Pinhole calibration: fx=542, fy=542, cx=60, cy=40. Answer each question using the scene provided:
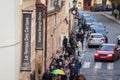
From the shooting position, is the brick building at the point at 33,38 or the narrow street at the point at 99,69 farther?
the narrow street at the point at 99,69

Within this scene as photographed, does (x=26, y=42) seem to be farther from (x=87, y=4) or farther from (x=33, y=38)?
(x=87, y=4)

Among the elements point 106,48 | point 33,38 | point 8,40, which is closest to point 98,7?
point 106,48

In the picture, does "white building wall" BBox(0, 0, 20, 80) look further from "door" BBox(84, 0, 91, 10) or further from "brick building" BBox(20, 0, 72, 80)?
"door" BBox(84, 0, 91, 10)

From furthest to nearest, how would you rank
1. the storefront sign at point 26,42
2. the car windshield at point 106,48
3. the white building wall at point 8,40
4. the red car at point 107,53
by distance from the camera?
the car windshield at point 106,48 → the red car at point 107,53 → the storefront sign at point 26,42 → the white building wall at point 8,40

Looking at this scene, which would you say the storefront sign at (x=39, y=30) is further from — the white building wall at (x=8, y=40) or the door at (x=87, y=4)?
the door at (x=87, y=4)

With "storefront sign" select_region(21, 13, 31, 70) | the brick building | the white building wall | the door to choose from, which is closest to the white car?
the brick building

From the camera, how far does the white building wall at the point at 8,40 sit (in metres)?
12.0

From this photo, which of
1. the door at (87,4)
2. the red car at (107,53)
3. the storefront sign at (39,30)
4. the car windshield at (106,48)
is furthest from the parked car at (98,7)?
the storefront sign at (39,30)

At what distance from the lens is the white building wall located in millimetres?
11984

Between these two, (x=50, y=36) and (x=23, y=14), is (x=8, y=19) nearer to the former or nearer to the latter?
(x=23, y=14)

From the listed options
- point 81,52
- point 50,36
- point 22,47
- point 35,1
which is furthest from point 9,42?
point 81,52

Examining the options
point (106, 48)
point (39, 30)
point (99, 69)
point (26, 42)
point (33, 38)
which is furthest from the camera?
point (106, 48)

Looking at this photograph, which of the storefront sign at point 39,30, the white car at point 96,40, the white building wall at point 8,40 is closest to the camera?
the white building wall at point 8,40

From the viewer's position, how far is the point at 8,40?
12148 millimetres
